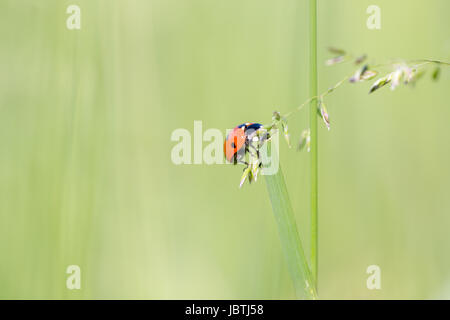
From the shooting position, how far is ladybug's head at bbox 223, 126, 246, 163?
569 millimetres

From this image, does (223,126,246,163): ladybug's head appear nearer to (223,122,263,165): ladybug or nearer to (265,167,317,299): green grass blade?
(223,122,263,165): ladybug

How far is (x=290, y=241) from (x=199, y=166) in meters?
0.36

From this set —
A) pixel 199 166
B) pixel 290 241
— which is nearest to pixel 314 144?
pixel 290 241

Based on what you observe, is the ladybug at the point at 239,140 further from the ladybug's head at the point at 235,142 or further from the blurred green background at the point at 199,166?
the blurred green background at the point at 199,166

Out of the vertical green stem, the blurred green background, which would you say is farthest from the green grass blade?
the blurred green background

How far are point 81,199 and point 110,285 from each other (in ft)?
0.45

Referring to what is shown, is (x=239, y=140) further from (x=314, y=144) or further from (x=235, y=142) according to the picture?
(x=314, y=144)

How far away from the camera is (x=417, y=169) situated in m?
0.84

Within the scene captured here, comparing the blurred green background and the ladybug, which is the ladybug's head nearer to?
the ladybug

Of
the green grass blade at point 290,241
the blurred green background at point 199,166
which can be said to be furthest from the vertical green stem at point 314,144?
the blurred green background at point 199,166

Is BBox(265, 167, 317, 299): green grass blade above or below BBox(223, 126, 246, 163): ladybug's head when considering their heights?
below

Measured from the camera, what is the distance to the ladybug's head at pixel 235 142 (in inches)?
22.4

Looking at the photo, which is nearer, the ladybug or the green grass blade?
the green grass blade
